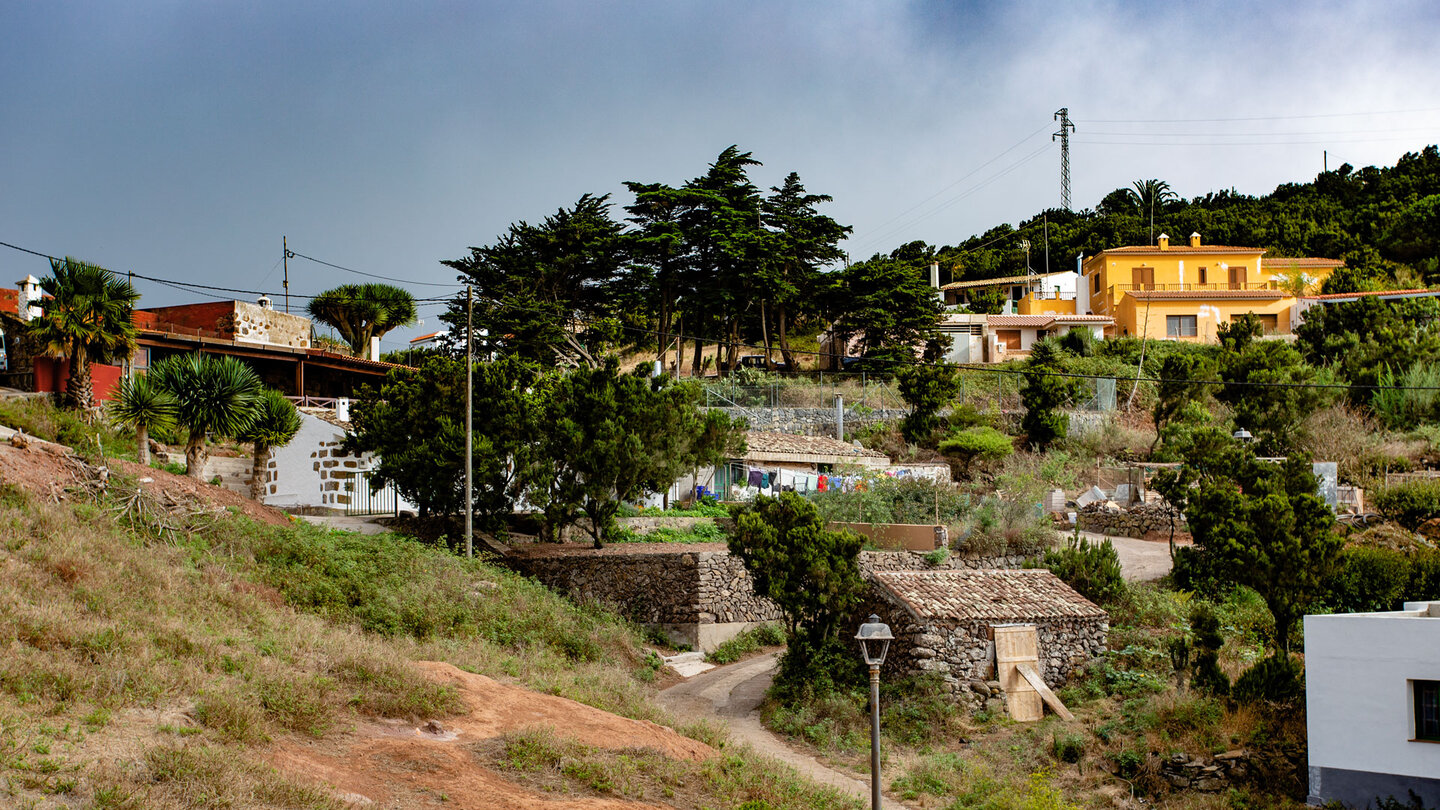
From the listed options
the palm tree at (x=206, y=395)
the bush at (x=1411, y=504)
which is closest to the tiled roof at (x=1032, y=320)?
the bush at (x=1411, y=504)

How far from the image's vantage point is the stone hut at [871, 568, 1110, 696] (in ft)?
66.4

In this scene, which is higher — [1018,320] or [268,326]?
[1018,320]

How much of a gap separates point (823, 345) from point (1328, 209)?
42366 mm

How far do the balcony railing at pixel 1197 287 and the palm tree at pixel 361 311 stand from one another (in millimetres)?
38296

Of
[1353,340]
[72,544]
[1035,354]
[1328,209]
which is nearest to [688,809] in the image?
[72,544]

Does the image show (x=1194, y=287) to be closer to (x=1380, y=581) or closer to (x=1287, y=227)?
(x=1287, y=227)

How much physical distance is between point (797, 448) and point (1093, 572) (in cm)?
1319

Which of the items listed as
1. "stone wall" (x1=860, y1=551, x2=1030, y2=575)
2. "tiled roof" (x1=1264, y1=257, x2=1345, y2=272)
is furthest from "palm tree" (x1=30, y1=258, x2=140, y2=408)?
"tiled roof" (x1=1264, y1=257, x2=1345, y2=272)

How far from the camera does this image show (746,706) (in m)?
20.9

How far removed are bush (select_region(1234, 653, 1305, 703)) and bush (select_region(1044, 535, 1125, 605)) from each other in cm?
542

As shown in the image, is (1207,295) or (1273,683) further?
(1207,295)

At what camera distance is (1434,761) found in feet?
48.2

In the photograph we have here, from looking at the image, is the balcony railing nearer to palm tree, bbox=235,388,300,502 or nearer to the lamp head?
palm tree, bbox=235,388,300,502

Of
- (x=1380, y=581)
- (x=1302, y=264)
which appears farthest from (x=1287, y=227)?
(x=1380, y=581)
